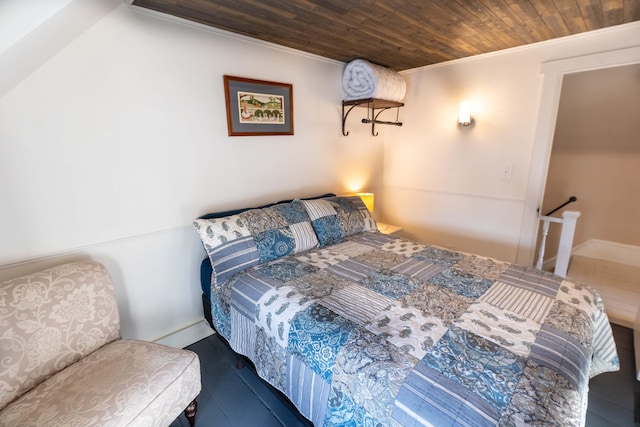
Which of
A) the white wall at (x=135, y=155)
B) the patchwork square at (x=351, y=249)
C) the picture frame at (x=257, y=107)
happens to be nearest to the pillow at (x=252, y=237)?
the patchwork square at (x=351, y=249)

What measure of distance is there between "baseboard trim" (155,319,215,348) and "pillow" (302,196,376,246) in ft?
3.64

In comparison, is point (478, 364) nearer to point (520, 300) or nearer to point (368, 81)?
point (520, 300)

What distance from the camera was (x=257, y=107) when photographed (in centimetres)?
221

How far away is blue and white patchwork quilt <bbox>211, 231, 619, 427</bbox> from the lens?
91 centimetres

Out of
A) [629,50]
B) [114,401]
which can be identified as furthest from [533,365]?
[629,50]

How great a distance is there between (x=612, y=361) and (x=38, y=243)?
10.1 ft

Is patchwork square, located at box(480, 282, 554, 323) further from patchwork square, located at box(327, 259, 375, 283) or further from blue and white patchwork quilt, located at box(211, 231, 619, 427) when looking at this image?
patchwork square, located at box(327, 259, 375, 283)

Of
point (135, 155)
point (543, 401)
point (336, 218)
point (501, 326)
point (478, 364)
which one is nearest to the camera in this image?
point (543, 401)

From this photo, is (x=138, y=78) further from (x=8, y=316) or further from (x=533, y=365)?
(x=533, y=365)

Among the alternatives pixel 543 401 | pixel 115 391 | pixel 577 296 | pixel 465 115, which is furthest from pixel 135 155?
pixel 465 115

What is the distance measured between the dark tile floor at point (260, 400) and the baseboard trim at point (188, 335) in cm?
23

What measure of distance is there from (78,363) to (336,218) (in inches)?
69.1

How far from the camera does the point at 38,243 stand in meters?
1.47

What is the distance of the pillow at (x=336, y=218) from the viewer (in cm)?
Answer: 225
